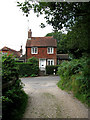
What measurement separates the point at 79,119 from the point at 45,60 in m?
20.9

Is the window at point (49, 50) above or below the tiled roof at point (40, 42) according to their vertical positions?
below

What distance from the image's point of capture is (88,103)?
3988mm

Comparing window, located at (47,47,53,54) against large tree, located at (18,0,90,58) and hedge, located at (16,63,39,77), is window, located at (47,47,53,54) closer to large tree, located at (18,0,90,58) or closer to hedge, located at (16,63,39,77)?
hedge, located at (16,63,39,77)

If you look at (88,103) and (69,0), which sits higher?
(69,0)

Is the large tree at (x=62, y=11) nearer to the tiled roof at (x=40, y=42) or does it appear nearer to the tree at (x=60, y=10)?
the tree at (x=60, y=10)

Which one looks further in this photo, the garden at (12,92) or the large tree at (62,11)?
the large tree at (62,11)

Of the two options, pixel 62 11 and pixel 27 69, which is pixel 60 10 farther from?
pixel 27 69

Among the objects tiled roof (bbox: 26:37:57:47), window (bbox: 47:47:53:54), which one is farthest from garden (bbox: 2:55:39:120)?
tiled roof (bbox: 26:37:57:47)

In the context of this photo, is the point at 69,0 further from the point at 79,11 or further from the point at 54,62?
the point at 54,62

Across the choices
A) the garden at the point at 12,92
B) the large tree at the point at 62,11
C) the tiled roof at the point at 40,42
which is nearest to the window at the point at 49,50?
the tiled roof at the point at 40,42

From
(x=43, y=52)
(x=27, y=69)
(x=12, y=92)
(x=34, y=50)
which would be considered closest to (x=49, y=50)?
(x=43, y=52)

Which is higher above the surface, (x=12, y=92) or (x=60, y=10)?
(x=60, y=10)

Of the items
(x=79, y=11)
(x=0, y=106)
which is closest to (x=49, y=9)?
(x=79, y=11)

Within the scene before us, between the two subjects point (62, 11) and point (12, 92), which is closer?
point (12, 92)
